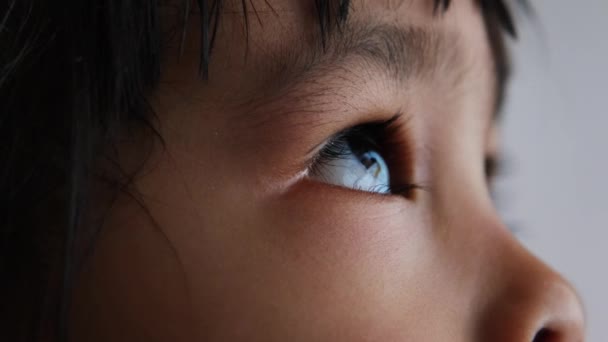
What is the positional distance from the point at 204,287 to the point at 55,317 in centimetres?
9

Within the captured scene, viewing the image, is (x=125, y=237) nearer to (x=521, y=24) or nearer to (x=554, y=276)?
(x=554, y=276)

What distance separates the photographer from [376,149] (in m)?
0.50

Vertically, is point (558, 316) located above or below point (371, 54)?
below

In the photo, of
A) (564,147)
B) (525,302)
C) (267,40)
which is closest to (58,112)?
(267,40)

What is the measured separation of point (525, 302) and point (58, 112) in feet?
1.05

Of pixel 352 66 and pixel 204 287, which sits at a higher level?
pixel 352 66

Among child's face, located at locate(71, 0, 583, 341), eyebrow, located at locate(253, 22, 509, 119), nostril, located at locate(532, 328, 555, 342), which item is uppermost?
eyebrow, located at locate(253, 22, 509, 119)

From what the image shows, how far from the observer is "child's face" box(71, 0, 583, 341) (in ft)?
1.35

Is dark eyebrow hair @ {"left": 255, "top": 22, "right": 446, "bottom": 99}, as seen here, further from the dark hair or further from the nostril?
the nostril

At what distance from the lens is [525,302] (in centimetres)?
46

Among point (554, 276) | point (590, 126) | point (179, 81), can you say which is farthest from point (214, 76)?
point (590, 126)

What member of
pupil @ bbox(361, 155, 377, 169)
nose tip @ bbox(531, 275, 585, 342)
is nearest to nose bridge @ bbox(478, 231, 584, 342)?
nose tip @ bbox(531, 275, 585, 342)

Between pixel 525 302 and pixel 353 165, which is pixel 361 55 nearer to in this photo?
pixel 353 165

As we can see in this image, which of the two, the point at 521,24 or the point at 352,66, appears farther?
the point at 521,24
